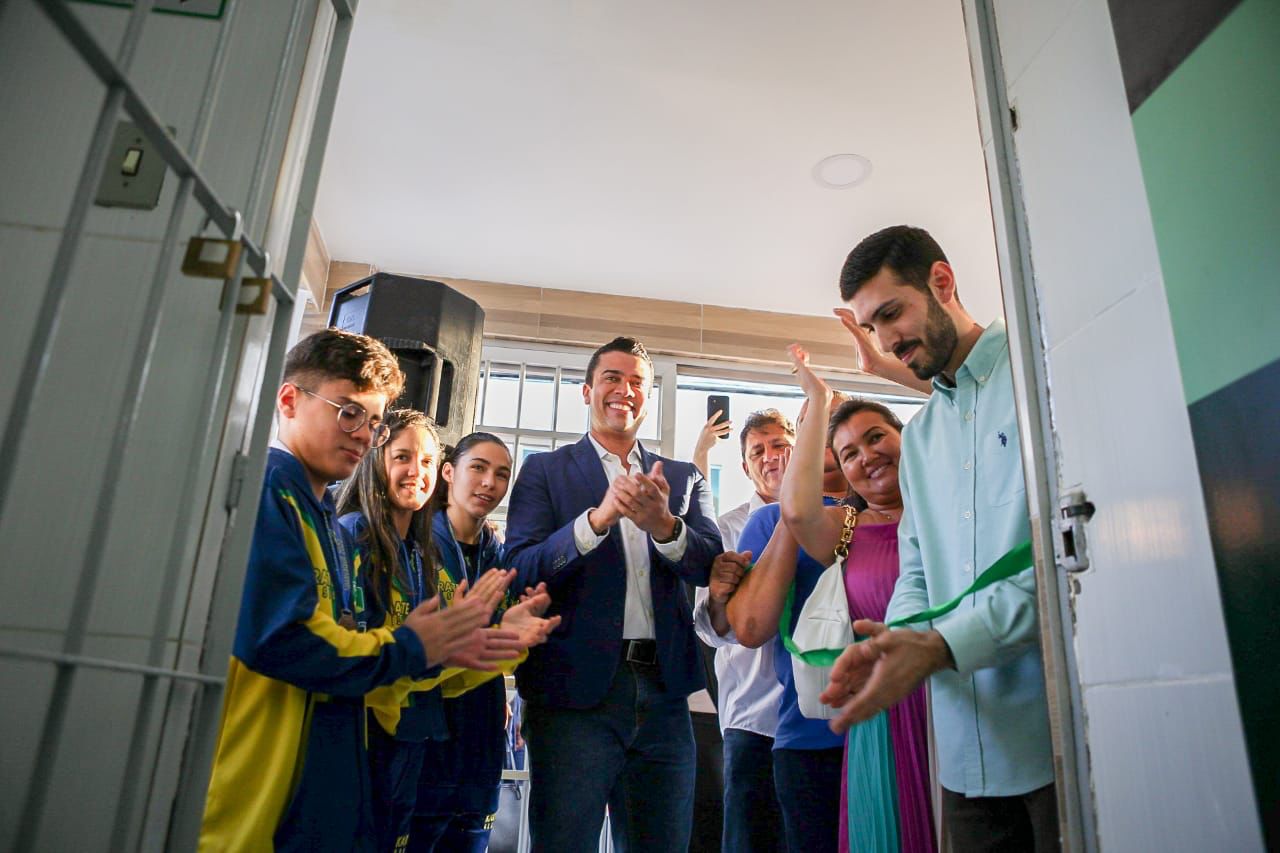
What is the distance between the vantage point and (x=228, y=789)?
1.21 metres

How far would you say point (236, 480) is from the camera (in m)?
0.95

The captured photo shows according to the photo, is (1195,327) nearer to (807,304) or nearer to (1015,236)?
(1015,236)

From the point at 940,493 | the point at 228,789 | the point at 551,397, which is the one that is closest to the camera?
the point at 228,789

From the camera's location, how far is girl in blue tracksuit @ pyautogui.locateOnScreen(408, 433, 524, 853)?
194cm

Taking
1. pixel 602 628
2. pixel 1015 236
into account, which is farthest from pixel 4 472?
pixel 602 628

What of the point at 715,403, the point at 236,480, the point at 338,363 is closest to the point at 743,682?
the point at 338,363

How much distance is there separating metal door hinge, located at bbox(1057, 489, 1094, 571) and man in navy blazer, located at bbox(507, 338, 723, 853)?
0.98 metres

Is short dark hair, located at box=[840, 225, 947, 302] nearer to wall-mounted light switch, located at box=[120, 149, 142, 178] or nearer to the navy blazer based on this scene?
the navy blazer

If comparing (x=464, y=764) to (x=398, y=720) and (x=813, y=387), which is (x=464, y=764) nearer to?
(x=398, y=720)

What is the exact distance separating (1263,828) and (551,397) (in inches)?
146

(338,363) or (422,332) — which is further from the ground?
(422,332)

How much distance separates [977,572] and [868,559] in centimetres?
56

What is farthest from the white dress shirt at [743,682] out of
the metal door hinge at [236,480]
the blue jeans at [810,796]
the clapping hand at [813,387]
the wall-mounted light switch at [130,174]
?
the wall-mounted light switch at [130,174]

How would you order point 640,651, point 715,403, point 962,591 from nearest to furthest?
point 962,591, point 640,651, point 715,403
